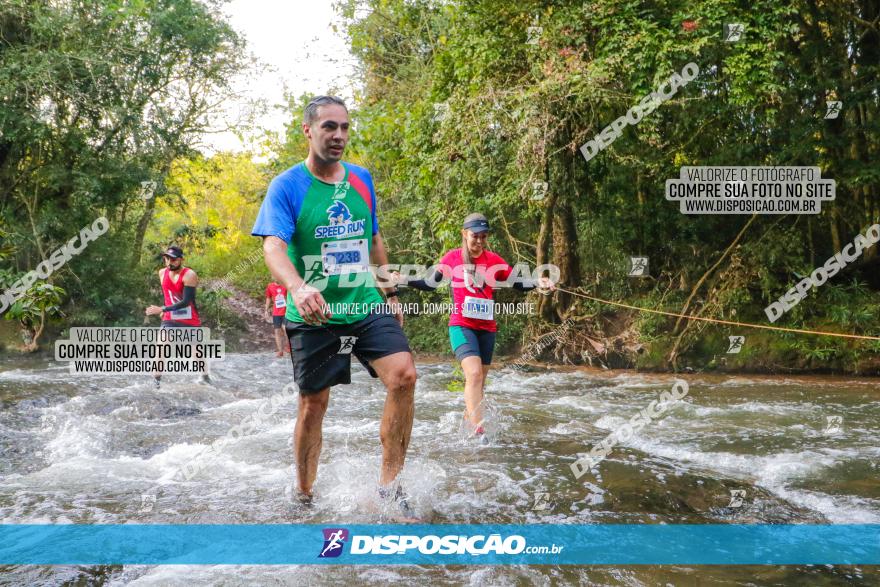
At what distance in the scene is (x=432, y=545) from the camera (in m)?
3.70

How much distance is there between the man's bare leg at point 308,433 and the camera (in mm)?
4219

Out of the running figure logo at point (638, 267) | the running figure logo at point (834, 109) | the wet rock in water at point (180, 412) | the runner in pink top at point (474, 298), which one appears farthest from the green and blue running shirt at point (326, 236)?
the running figure logo at point (638, 267)

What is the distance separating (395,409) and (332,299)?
72 cm

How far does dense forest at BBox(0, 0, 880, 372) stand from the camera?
39.7ft

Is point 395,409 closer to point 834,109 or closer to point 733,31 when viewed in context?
point 733,31

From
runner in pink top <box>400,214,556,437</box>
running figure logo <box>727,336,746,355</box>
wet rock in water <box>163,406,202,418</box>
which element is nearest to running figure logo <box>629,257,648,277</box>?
running figure logo <box>727,336,746,355</box>

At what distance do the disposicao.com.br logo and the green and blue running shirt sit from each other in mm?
1189

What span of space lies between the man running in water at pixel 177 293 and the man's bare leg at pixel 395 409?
6738 mm

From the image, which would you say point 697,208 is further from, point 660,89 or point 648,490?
point 648,490

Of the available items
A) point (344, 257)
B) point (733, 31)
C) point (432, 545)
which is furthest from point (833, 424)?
point (733, 31)

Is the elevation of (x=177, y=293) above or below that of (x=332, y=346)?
above

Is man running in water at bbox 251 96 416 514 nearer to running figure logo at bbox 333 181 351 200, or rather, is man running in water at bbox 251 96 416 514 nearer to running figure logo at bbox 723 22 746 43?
running figure logo at bbox 333 181 351 200

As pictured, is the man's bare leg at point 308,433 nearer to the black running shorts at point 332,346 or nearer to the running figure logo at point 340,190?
the black running shorts at point 332,346

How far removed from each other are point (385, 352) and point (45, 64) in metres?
16.6
